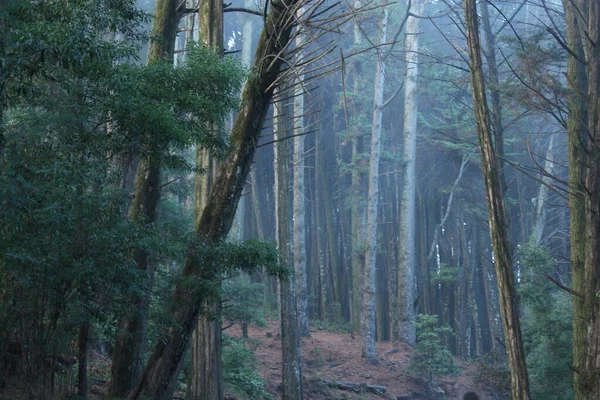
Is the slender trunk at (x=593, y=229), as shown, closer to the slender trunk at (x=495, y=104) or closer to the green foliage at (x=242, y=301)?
the slender trunk at (x=495, y=104)

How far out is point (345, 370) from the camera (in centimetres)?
2330

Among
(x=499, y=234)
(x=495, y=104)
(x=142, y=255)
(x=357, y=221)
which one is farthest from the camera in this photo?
(x=357, y=221)

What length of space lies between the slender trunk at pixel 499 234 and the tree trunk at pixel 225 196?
3635 millimetres

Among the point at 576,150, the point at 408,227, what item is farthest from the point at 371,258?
the point at 576,150

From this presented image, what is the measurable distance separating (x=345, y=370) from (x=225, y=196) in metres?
15.0

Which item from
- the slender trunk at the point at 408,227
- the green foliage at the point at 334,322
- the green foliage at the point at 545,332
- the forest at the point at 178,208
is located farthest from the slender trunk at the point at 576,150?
the green foliage at the point at 334,322

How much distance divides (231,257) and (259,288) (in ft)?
38.6

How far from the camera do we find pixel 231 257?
30.0 feet

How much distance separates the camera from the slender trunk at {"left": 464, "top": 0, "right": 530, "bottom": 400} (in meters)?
10.6

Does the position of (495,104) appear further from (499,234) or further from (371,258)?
(371,258)

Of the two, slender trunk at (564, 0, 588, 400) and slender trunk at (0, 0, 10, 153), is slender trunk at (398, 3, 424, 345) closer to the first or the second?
slender trunk at (564, 0, 588, 400)

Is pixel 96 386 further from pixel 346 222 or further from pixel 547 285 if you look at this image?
pixel 346 222

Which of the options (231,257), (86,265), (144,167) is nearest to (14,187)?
(86,265)

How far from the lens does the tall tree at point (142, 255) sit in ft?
30.5
